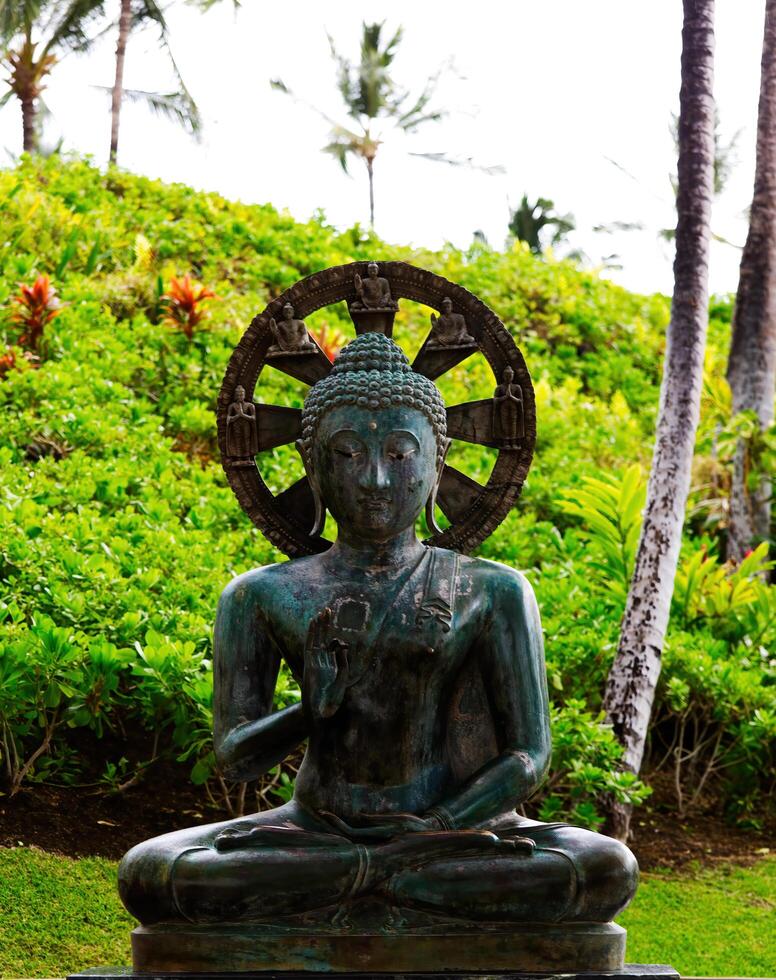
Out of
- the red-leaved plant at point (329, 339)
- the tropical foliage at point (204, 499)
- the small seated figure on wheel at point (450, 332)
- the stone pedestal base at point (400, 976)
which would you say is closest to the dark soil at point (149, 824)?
the tropical foliage at point (204, 499)

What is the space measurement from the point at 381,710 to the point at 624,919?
10.6 feet

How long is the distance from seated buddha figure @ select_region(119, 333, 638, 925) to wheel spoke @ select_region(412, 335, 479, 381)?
0.87 feet

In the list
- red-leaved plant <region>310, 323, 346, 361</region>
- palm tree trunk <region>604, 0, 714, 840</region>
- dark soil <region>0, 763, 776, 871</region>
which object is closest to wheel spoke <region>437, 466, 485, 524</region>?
dark soil <region>0, 763, 776, 871</region>

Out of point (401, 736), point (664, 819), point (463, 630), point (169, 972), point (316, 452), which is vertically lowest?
point (664, 819)

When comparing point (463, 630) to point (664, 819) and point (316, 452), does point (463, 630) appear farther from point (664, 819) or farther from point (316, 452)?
point (664, 819)

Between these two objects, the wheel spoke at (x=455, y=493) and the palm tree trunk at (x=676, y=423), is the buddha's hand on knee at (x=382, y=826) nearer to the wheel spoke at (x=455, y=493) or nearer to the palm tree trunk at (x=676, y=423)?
the wheel spoke at (x=455, y=493)

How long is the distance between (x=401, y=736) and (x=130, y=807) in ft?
10.5

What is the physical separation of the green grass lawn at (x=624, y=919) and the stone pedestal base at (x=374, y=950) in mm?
2165

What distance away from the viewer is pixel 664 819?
850 centimetres

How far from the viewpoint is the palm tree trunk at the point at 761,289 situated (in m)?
10.8

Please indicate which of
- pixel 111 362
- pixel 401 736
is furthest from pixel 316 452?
pixel 111 362

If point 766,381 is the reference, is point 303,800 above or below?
below

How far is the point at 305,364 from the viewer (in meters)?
5.03

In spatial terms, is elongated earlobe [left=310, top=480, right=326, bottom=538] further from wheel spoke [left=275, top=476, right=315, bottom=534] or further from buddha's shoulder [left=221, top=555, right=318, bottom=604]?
buddha's shoulder [left=221, top=555, right=318, bottom=604]
